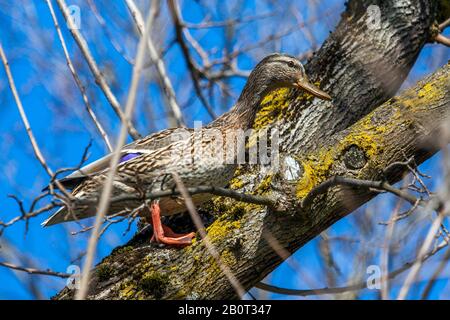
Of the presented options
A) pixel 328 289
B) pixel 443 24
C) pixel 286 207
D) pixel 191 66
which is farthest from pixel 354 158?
pixel 191 66

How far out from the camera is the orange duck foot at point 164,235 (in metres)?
4.46

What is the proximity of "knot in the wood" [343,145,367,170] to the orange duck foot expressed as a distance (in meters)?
1.08

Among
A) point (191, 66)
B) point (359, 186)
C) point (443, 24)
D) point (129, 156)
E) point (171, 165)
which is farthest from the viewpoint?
point (191, 66)

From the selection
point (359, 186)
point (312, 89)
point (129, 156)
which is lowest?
point (359, 186)

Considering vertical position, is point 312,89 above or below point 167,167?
above

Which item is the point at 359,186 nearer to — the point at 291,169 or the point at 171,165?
the point at 291,169

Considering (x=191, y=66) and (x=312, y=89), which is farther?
(x=191, y=66)

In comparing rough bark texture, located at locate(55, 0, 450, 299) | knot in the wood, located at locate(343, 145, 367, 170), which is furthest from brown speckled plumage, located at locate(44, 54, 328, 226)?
knot in the wood, located at locate(343, 145, 367, 170)

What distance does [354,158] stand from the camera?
14.4 feet

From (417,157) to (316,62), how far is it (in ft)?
4.25

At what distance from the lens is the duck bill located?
5078mm

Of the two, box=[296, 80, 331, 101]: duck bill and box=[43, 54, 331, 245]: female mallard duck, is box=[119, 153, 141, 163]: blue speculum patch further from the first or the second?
box=[296, 80, 331, 101]: duck bill

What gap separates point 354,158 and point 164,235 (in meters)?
1.34
